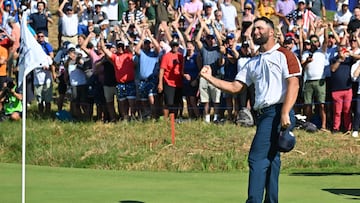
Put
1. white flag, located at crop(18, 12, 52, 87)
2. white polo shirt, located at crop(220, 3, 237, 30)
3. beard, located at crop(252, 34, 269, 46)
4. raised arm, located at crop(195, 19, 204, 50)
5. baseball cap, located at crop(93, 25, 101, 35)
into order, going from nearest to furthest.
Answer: beard, located at crop(252, 34, 269, 46) → white flag, located at crop(18, 12, 52, 87) → raised arm, located at crop(195, 19, 204, 50) → baseball cap, located at crop(93, 25, 101, 35) → white polo shirt, located at crop(220, 3, 237, 30)

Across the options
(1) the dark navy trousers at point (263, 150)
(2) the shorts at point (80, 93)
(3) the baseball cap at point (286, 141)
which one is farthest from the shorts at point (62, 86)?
(3) the baseball cap at point (286, 141)

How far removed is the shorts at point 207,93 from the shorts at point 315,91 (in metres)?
1.89

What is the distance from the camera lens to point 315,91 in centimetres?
1959

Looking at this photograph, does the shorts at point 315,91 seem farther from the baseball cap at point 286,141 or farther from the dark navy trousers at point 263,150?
the baseball cap at point 286,141

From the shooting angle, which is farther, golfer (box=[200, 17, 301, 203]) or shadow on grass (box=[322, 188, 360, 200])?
shadow on grass (box=[322, 188, 360, 200])

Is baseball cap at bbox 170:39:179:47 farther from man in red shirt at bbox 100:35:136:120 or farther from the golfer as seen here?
the golfer

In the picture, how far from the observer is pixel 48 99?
22203mm

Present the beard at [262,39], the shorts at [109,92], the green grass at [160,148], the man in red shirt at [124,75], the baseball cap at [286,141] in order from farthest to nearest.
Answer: the shorts at [109,92], the man in red shirt at [124,75], the green grass at [160,148], the beard at [262,39], the baseball cap at [286,141]

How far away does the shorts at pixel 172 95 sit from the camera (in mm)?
20203

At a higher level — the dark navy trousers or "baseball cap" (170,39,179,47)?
"baseball cap" (170,39,179,47)

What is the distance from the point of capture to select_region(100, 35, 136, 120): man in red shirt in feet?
67.3

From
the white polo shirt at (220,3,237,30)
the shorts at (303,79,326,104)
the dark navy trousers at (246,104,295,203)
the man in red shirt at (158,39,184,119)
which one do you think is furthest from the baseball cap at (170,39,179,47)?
the dark navy trousers at (246,104,295,203)

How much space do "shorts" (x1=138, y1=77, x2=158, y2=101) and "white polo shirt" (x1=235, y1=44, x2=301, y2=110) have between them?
10.6m

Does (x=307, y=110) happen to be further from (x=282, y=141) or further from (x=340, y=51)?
(x=282, y=141)
